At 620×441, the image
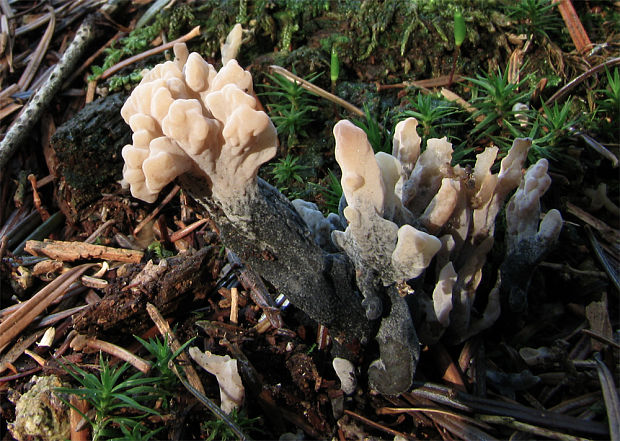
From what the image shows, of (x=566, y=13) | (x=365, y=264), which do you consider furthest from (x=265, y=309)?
(x=566, y=13)

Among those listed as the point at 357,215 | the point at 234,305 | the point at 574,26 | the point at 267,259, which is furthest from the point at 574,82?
the point at 234,305

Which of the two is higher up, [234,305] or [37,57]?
[37,57]

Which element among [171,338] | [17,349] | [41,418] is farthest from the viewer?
[17,349]

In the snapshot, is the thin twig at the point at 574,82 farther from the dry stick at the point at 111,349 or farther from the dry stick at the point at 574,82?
the dry stick at the point at 111,349

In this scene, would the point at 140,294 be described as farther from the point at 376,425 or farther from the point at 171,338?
the point at 376,425

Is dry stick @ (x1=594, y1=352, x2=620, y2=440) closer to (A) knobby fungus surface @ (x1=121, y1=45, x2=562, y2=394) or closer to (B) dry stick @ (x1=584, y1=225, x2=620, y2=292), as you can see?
(A) knobby fungus surface @ (x1=121, y1=45, x2=562, y2=394)

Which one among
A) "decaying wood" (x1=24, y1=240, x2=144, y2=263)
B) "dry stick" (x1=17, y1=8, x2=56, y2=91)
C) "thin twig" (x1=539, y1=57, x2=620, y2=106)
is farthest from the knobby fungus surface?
"dry stick" (x1=17, y1=8, x2=56, y2=91)

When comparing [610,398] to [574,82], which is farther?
[574,82]
